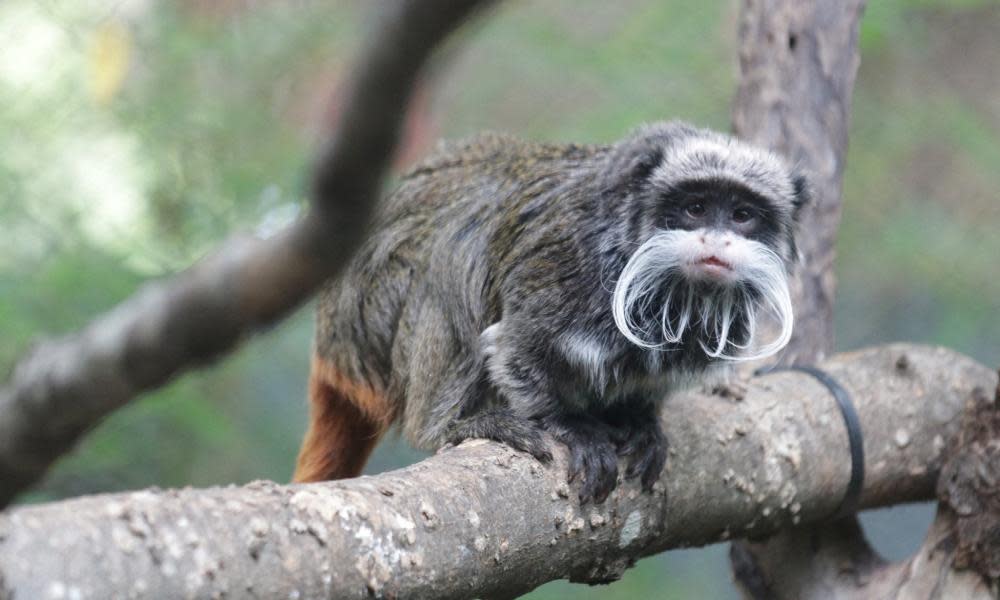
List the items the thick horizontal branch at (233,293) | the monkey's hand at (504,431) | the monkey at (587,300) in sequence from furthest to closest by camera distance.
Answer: the monkey at (587,300) < the monkey's hand at (504,431) < the thick horizontal branch at (233,293)

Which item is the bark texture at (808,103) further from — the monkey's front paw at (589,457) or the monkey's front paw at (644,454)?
the monkey's front paw at (589,457)

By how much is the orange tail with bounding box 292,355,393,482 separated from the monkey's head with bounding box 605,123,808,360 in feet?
2.62

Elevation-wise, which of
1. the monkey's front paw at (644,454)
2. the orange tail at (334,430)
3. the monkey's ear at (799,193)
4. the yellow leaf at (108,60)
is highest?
the monkey's ear at (799,193)

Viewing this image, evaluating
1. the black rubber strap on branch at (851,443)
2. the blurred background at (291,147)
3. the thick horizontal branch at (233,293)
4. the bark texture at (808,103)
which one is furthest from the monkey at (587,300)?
the thick horizontal branch at (233,293)

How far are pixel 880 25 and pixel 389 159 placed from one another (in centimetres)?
441

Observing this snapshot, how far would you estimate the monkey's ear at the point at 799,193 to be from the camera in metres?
2.56

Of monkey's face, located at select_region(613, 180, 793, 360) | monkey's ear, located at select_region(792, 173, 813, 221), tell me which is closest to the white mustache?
monkey's face, located at select_region(613, 180, 793, 360)

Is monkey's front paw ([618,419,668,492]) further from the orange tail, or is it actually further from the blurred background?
the blurred background

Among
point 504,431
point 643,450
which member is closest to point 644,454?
point 643,450

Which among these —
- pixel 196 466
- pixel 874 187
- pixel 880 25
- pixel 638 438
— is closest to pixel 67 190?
pixel 196 466

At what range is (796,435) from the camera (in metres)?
2.74

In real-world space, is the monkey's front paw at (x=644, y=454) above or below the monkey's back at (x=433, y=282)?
below

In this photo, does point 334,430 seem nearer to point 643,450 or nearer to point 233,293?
point 643,450

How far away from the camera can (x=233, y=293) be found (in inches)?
29.9
